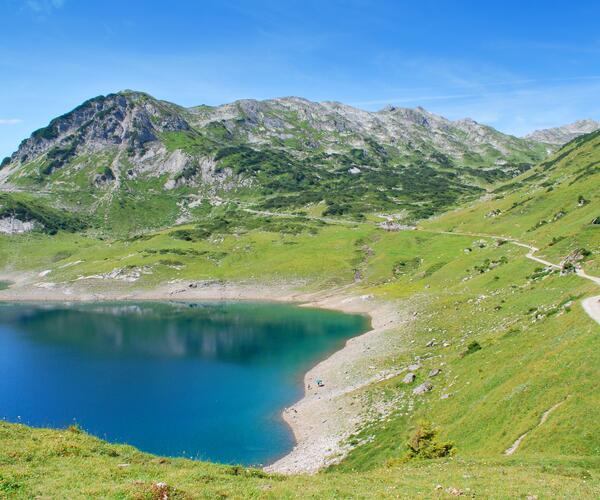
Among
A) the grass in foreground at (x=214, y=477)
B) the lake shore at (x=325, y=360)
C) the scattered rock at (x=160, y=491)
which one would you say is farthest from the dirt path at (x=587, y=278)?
the scattered rock at (x=160, y=491)

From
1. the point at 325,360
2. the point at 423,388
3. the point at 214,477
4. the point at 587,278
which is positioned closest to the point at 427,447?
the point at 214,477

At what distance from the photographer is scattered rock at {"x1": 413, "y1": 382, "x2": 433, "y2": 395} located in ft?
180

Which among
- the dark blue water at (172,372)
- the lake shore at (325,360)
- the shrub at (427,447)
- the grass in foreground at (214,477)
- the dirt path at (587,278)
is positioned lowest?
the dark blue water at (172,372)

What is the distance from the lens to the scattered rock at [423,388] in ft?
180

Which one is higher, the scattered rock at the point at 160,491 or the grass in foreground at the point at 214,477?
the scattered rock at the point at 160,491

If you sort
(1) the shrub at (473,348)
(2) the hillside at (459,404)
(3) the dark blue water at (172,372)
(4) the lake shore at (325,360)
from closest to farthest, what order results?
(2) the hillside at (459,404) → (4) the lake shore at (325,360) → (1) the shrub at (473,348) → (3) the dark blue water at (172,372)

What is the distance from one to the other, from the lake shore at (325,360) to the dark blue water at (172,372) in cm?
322

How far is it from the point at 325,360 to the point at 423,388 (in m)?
37.4

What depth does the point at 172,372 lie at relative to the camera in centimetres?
8975

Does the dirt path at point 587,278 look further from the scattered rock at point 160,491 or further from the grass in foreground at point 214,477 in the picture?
the scattered rock at point 160,491

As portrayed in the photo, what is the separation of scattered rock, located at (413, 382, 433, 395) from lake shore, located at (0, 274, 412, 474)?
24.7ft

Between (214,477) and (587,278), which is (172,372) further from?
(587,278)

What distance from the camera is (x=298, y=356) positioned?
96.6 m

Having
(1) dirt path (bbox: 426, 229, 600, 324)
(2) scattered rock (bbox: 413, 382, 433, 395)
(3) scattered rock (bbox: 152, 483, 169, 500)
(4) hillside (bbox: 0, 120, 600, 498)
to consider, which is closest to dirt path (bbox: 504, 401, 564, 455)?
(4) hillside (bbox: 0, 120, 600, 498)
